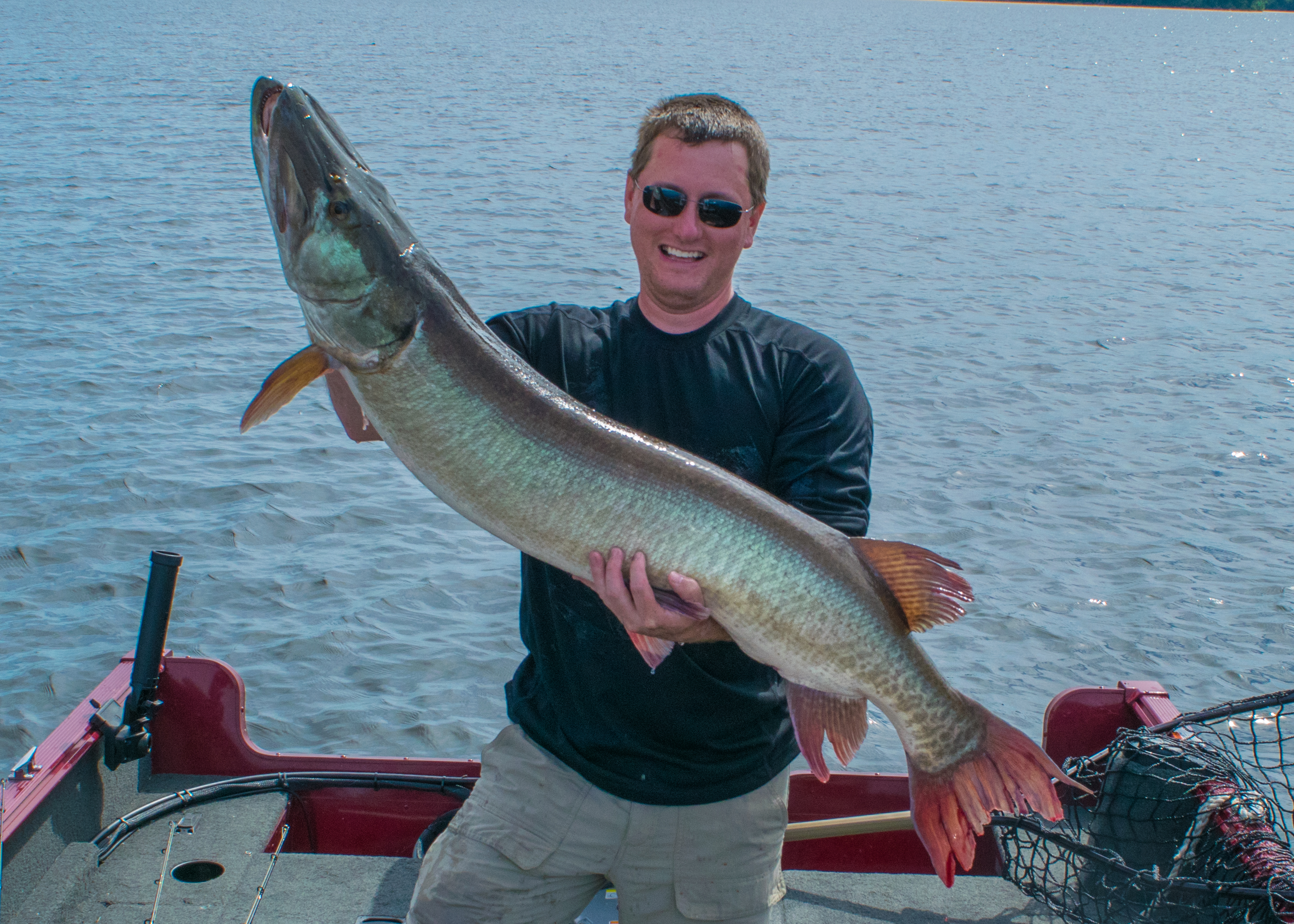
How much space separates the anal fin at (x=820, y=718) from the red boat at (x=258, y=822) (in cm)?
148

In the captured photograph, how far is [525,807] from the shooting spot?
2.81 metres

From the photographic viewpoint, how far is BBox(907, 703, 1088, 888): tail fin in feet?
8.34

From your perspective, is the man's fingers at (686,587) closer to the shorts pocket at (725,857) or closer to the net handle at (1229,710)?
the shorts pocket at (725,857)

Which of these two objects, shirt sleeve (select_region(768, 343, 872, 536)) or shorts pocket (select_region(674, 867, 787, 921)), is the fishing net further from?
shirt sleeve (select_region(768, 343, 872, 536))

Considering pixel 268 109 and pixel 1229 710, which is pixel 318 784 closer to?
pixel 268 109

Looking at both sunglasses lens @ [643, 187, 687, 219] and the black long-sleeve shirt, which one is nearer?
the black long-sleeve shirt

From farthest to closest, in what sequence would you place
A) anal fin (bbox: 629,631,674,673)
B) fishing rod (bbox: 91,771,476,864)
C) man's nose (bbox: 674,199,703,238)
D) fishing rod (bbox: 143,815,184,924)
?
1. fishing rod (bbox: 91,771,476,864)
2. fishing rod (bbox: 143,815,184,924)
3. man's nose (bbox: 674,199,703,238)
4. anal fin (bbox: 629,631,674,673)

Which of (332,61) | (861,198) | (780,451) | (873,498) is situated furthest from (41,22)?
(780,451)

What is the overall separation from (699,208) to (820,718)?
1287mm

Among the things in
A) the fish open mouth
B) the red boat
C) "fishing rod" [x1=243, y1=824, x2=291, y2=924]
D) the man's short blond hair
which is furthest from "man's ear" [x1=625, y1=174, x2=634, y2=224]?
"fishing rod" [x1=243, y1=824, x2=291, y2=924]

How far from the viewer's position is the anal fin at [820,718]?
2.60 metres

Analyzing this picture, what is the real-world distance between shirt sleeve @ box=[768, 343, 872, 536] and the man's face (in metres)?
0.31

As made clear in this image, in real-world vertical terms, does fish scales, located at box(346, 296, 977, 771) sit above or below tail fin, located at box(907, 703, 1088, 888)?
above

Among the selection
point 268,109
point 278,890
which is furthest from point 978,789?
point 278,890
